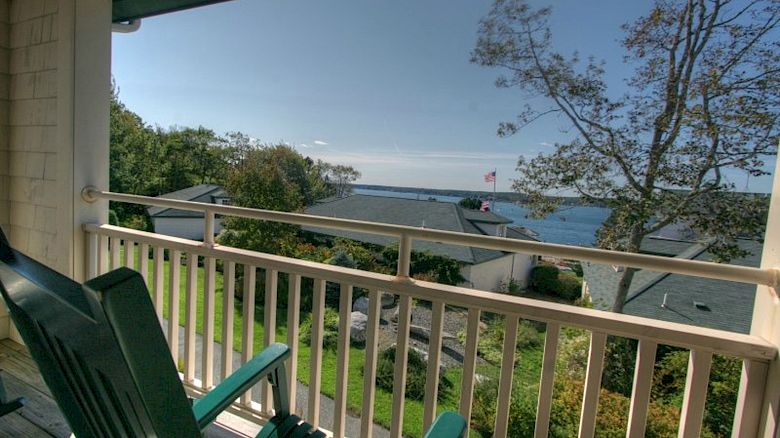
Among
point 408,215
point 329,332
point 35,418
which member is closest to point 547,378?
point 35,418

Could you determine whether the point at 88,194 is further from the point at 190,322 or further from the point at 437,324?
the point at 437,324

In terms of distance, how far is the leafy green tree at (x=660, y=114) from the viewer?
10.4 feet

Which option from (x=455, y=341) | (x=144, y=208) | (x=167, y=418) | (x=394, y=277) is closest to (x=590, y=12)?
(x=455, y=341)

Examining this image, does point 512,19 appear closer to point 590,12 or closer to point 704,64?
point 590,12

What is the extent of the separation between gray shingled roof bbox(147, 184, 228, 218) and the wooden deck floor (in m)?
1.16

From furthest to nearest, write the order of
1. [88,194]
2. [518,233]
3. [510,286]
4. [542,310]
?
[518,233] < [510,286] < [88,194] < [542,310]

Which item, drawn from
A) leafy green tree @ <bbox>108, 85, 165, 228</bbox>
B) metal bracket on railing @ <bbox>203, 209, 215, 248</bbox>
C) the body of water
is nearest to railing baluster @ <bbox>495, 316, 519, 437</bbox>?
metal bracket on railing @ <bbox>203, 209, 215, 248</bbox>

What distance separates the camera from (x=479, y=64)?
561 centimetres

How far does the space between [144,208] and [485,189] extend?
3.16m

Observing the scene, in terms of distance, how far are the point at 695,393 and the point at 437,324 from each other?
79cm

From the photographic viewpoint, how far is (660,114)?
3.84 metres

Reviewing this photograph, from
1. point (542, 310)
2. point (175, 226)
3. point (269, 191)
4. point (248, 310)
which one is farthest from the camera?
point (269, 191)

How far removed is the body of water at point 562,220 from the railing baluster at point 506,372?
8.94 ft

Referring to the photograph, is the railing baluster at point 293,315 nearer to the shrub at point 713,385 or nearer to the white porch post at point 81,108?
the white porch post at point 81,108
